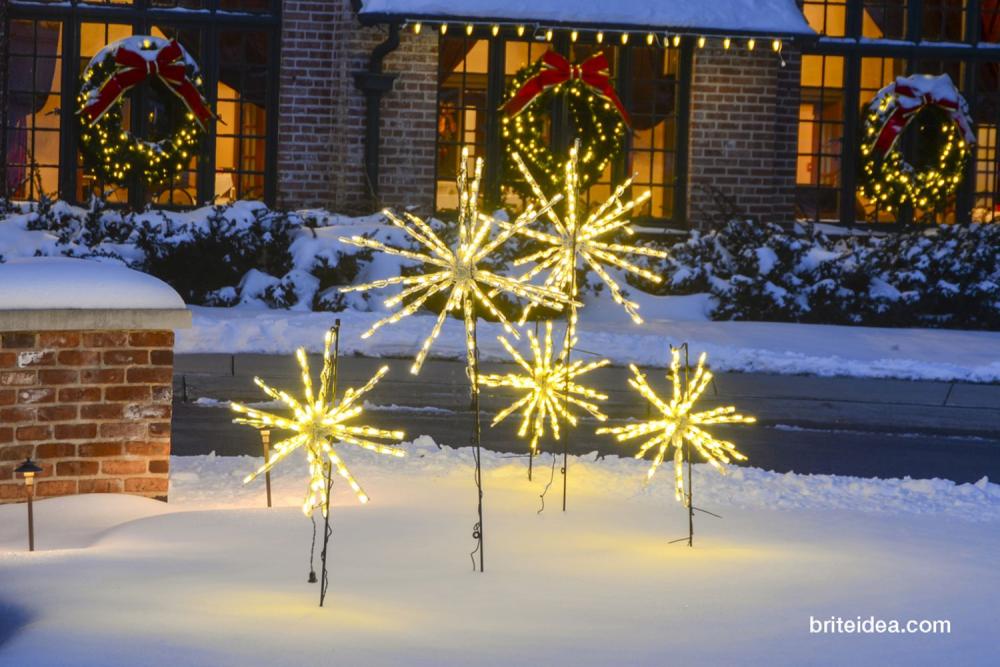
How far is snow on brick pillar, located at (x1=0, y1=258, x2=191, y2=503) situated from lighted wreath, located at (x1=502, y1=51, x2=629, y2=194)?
35.3 ft

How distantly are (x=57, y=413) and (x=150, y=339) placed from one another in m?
0.48

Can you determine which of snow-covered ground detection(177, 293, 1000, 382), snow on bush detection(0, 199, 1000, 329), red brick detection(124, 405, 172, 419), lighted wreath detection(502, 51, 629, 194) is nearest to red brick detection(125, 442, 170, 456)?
red brick detection(124, 405, 172, 419)

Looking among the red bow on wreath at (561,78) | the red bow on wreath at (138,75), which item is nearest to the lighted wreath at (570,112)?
the red bow on wreath at (561,78)

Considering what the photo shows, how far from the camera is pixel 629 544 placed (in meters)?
5.75

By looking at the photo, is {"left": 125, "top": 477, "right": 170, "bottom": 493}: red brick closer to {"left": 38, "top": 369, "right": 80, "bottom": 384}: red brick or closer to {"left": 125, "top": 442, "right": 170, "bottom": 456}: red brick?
{"left": 125, "top": 442, "right": 170, "bottom": 456}: red brick

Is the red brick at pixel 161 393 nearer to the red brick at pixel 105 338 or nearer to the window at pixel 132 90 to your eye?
the red brick at pixel 105 338

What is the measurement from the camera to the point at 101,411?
20.2 feet

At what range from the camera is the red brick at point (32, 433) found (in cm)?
605

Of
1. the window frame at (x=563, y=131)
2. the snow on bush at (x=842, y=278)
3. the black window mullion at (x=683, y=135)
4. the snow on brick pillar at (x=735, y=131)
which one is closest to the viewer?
the snow on bush at (x=842, y=278)

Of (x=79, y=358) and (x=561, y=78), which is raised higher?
(x=561, y=78)

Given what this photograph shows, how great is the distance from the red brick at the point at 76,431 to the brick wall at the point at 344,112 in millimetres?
10691

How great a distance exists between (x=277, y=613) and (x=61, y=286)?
207 centimetres

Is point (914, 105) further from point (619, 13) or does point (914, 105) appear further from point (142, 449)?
point (142, 449)

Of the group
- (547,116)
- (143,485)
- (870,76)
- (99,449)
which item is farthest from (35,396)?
(870,76)
